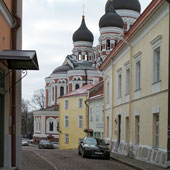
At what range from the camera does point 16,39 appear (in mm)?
13070

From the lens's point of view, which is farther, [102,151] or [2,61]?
[102,151]

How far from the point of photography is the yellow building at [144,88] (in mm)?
17156

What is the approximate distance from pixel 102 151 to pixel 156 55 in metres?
7.03

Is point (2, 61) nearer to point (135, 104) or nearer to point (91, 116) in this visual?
point (135, 104)

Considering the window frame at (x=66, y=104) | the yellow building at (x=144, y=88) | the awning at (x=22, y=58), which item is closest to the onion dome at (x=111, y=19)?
the window frame at (x=66, y=104)

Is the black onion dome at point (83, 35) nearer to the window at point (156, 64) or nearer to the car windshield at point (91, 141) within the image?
the car windshield at point (91, 141)

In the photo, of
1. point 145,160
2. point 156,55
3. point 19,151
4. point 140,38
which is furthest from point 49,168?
point 140,38

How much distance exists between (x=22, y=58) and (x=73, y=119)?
42090 millimetres

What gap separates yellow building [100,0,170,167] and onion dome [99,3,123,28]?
37.1 m

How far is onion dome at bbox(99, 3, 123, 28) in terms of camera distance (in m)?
64.9

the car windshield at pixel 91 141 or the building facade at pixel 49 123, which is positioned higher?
the car windshield at pixel 91 141

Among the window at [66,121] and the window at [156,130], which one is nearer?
the window at [156,130]

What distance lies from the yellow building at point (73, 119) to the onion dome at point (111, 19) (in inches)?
654

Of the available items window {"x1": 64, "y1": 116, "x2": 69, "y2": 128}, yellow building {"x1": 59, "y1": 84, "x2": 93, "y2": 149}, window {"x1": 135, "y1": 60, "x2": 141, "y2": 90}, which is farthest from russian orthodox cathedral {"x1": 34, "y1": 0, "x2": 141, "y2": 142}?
window {"x1": 135, "y1": 60, "x2": 141, "y2": 90}
